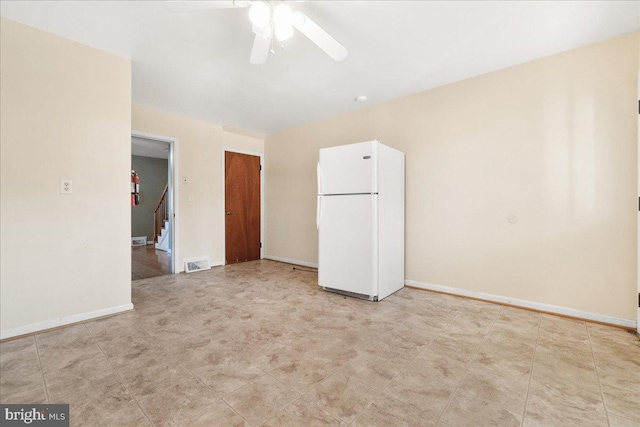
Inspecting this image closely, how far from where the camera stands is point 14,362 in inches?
72.7

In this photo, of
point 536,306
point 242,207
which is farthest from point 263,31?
point 242,207

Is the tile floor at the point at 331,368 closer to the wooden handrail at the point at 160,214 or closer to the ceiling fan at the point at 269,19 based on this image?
the ceiling fan at the point at 269,19

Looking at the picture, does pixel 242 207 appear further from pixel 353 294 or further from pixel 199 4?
pixel 199 4

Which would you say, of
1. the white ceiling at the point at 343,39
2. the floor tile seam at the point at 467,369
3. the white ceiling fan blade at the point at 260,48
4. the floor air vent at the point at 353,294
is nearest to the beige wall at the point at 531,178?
the white ceiling at the point at 343,39

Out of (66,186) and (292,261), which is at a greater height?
(66,186)

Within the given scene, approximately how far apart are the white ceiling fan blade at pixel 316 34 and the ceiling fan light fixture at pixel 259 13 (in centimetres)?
18

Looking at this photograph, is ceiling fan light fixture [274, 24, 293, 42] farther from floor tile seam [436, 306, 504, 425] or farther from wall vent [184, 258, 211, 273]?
wall vent [184, 258, 211, 273]

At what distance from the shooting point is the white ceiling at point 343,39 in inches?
81.4

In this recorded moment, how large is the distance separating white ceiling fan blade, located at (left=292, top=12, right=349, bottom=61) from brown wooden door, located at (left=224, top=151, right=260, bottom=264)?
11.8 feet

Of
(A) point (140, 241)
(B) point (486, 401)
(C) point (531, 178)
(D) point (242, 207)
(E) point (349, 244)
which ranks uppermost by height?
(C) point (531, 178)

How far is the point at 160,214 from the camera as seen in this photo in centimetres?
777

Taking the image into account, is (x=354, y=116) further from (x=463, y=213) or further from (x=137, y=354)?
(x=137, y=354)

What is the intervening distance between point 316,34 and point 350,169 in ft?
5.05

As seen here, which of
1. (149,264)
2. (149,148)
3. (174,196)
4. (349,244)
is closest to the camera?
(349,244)
